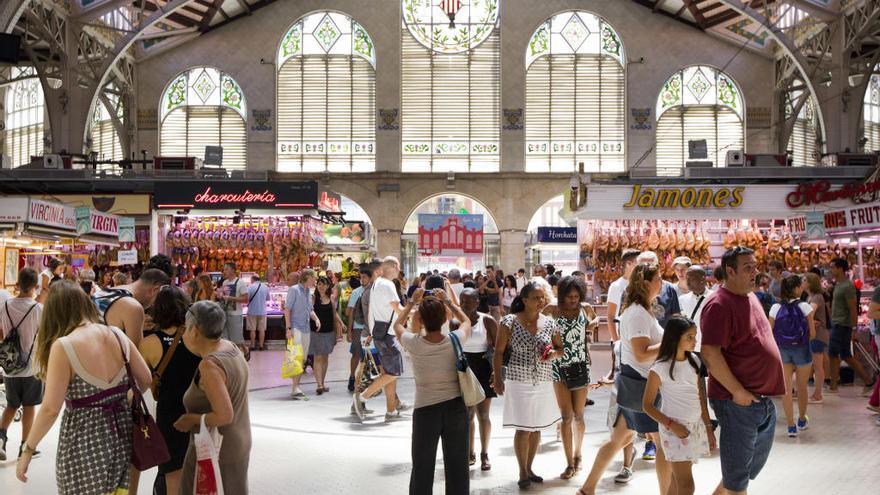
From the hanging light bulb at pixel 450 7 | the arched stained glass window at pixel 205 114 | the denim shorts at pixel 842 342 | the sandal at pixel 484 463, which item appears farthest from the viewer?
the arched stained glass window at pixel 205 114

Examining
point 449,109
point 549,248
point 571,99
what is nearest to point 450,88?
point 449,109

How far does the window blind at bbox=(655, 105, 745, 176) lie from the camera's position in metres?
30.2

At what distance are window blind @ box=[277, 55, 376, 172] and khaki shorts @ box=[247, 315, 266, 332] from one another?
13820 mm

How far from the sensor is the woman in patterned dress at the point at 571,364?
6.71 meters

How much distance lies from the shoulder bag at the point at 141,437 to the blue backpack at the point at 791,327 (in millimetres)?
6313

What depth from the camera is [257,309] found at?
52.2 feet

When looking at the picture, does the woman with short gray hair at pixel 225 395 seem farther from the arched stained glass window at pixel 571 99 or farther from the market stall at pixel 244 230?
the arched stained glass window at pixel 571 99

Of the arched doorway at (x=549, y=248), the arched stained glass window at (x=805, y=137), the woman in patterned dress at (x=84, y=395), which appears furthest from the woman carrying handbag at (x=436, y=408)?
the arched stained glass window at (x=805, y=137)

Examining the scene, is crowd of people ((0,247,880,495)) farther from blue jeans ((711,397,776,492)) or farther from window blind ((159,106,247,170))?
window blind ((159,106,247,170))

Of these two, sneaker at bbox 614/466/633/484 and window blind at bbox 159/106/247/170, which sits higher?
window blind at bbox 159/106/247/170

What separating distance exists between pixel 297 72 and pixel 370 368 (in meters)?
21.7

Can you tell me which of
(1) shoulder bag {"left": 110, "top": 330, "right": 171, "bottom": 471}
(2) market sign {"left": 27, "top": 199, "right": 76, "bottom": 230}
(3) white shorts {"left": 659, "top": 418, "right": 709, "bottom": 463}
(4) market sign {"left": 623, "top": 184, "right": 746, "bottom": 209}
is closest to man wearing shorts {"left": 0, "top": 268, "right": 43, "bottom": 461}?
(1) shoulder bag {"left": 110, "top": 330, "right": 171, "bottom": 471}

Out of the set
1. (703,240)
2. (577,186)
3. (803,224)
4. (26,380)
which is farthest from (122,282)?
(803,224)

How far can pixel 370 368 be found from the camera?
10.1 metres
